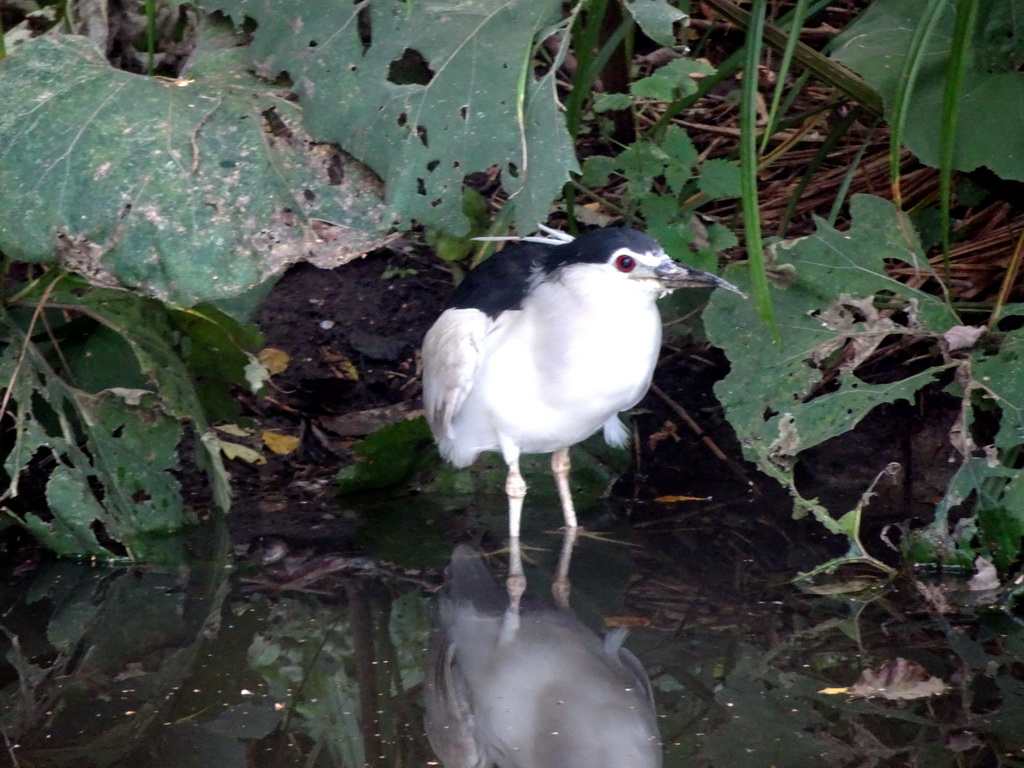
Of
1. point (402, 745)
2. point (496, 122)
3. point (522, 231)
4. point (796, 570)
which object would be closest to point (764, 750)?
point (402, 745)

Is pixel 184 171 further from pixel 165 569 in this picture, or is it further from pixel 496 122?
pixel 165 569

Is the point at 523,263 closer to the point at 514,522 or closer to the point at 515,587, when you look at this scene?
the point at 514,522

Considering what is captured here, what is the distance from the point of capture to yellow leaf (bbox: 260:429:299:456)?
4.25 m

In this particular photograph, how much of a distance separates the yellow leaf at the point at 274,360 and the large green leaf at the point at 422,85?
138 cm

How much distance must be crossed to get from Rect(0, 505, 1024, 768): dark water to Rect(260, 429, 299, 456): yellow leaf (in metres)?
0.81

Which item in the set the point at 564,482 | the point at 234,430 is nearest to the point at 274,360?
the point at 234,430

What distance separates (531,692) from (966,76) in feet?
6.92

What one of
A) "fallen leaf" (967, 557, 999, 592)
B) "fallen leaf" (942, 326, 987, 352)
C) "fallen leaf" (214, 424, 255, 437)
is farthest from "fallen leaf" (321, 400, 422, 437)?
"fallen leaf" (967, 557, 999, 592)

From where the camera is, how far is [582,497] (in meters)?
3.97

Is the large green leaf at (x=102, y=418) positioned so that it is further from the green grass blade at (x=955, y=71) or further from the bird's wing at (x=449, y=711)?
the green grass blade at (x=955, y=71)

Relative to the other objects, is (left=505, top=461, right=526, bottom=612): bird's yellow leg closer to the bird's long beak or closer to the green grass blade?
the bird's long beak

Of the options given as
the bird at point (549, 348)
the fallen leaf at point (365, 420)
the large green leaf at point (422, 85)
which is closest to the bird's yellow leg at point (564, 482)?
the bird at point (549, 348)

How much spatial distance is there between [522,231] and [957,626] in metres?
1.42

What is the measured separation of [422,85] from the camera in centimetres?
328
